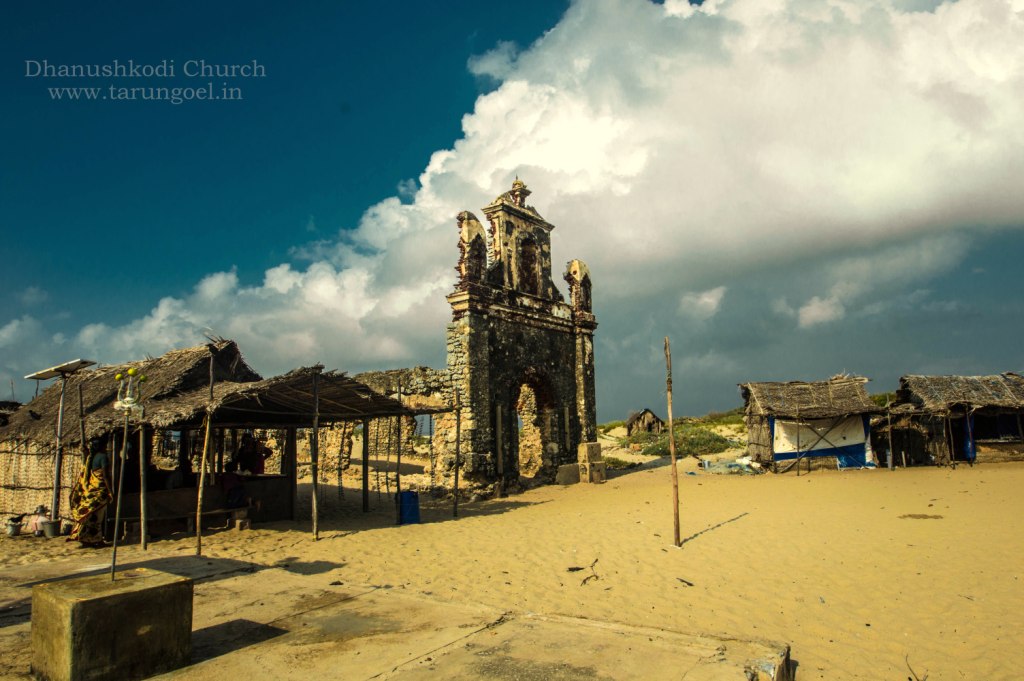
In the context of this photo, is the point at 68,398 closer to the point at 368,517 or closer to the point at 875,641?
the point at 368,517

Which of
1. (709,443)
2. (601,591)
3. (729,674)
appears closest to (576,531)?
(601,591)

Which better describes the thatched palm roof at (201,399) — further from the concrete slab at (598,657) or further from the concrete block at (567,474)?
the concrete block at (567,474)

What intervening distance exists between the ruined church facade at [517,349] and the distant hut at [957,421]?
11.2 metres

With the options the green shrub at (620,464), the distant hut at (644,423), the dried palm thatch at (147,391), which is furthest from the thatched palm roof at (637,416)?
the dried palm thatch at (147,391)

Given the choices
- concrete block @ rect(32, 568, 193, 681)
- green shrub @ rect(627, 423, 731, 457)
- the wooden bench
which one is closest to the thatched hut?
the wooden bench

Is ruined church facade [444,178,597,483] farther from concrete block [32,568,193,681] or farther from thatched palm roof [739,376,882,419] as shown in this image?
concrete block [32,568,193,681]

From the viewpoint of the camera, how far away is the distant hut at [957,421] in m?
22.2

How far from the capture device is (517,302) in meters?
19.8

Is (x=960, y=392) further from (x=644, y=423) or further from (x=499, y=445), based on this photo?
(x=644, y=423)

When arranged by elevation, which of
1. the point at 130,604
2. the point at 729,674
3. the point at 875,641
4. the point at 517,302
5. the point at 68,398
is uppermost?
the point at 517,302

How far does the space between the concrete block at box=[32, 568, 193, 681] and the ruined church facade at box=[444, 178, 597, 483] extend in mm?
12622

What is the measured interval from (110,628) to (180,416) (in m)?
7.06

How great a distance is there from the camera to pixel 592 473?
20.5m

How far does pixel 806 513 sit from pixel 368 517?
382 inches
